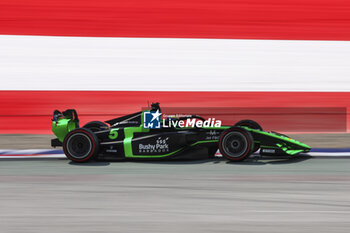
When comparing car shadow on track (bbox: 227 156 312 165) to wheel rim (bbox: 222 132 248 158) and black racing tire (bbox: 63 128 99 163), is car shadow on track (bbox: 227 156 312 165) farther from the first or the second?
black racing tire (bbox: 63 128 99 163)

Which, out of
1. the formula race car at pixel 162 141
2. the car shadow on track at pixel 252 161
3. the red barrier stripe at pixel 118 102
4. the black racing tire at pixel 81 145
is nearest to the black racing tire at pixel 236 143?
the formula race car at pixel 162 141

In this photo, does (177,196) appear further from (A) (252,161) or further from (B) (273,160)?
(B) (273,160)

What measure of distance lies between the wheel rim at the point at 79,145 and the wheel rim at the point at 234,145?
183 cm

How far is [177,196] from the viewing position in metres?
4.12

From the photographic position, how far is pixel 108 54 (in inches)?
374

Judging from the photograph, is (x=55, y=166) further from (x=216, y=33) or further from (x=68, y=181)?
(x=216, y=33)

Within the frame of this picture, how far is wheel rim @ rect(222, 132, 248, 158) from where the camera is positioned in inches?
227

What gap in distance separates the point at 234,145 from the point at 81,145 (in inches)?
81.5

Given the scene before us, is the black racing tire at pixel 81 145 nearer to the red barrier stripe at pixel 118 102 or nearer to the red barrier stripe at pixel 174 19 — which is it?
the red barrier stripe at pixel 118 102

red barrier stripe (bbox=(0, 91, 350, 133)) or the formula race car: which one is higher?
red barrier stripe (bbox=(0, 91, 350, 133))

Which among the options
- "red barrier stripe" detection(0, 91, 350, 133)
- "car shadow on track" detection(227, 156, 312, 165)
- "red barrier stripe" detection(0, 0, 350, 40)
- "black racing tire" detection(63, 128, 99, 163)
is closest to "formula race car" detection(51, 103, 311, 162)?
"black racing tire" detection(63, 128, 99, 163)

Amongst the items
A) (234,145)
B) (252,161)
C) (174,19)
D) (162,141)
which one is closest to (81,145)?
(162,141)

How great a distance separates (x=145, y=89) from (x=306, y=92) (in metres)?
3.35

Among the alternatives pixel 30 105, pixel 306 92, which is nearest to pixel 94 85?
pixel 30 105
